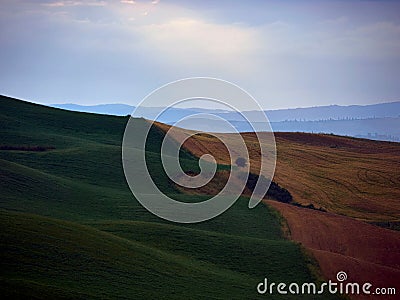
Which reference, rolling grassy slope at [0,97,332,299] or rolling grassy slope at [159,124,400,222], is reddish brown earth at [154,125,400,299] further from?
rolling grassy slope at [0,97,332,299]

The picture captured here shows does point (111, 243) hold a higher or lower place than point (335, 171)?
lower

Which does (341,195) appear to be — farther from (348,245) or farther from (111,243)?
(111,243)

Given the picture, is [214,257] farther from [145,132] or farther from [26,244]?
[145,132]

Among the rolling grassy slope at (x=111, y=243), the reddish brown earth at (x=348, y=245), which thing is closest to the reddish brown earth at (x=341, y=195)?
the reddish brown earth at (x=348, y=245)

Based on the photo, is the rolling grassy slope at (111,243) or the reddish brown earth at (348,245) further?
the reddish brown earth at (348,245)

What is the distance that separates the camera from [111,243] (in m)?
31.9

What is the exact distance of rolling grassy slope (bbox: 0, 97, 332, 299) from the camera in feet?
86.7

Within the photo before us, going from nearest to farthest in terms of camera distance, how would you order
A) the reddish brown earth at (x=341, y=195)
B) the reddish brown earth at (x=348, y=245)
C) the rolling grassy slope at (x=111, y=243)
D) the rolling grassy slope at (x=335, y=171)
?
the rolling grassy slope at (x=111, y=243) → the reddish brown earth at (x=348, y=245) → the reddish brown earth at (x=341, y=195) → the rolling grassy slope at (x=335, y=171)

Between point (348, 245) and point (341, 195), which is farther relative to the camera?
point (341, 195)

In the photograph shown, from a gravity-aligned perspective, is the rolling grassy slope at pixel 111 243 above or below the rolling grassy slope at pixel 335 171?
below

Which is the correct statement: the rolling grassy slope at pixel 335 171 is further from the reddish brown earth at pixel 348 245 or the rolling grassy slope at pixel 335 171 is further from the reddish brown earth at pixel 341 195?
the reddish brown earth at pixel 348 245

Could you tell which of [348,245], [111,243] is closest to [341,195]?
[348,245]

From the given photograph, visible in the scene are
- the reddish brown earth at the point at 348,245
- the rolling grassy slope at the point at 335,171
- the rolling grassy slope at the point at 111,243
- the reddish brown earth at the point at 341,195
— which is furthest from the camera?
the rolling grassy slope at the point at 335,171

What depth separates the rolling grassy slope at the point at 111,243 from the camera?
26438mm
